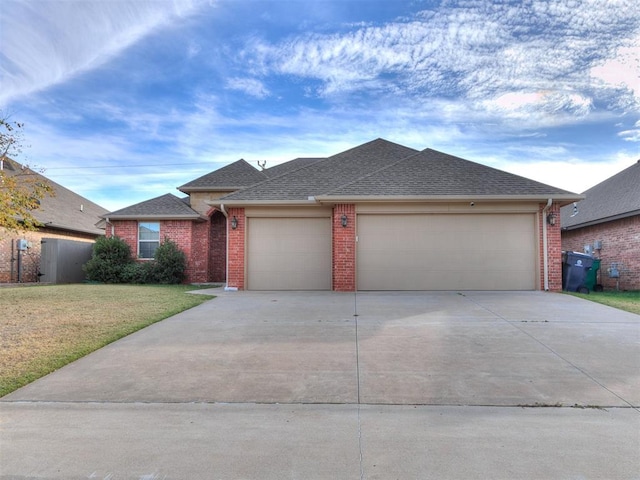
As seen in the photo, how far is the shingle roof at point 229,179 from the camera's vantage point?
671 inches

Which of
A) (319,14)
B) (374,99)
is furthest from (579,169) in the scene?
(319,14)

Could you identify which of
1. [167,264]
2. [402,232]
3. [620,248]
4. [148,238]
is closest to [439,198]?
[402,232]

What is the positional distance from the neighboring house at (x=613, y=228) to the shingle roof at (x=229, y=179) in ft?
45.2

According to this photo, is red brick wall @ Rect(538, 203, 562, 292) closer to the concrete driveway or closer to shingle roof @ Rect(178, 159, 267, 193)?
the concrete driveway

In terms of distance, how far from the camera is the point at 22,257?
56.6 ft

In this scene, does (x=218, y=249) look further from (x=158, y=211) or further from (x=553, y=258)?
(x=553, y=258)

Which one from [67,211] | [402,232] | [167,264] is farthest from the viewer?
[67,211]

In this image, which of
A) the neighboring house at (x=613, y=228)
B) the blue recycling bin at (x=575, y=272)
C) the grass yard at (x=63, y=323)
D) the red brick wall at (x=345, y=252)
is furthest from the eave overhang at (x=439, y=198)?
the grass yard at (x=63, y=323)

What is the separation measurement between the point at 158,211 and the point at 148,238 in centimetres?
124

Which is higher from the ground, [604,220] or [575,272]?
[604,220]

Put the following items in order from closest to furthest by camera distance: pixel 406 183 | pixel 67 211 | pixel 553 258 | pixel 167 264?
1. pixel 553 258
2. pixel 406 183
3. pixel 167 264
4. pixel 67 211

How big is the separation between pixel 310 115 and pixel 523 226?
30.9 ft

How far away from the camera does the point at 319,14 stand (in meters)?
10.1

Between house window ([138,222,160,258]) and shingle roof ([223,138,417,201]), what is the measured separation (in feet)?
19.1
